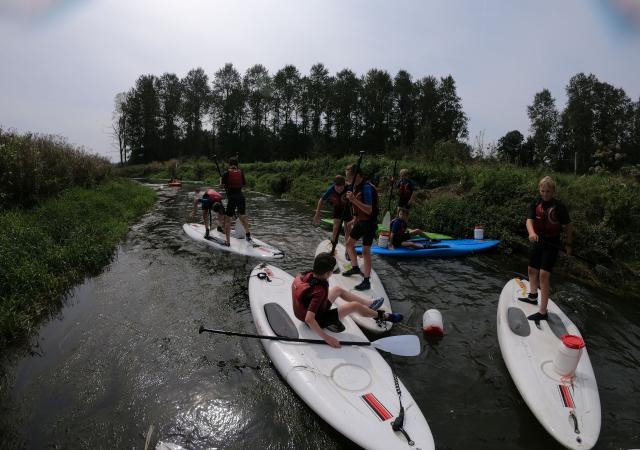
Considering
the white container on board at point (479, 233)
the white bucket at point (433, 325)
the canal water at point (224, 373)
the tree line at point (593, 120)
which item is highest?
the tree line at point (593, 120)

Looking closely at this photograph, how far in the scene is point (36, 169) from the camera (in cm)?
980

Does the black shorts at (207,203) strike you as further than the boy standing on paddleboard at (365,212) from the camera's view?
Yes

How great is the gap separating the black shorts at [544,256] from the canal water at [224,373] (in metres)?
1.17

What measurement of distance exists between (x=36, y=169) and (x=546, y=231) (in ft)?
39.8

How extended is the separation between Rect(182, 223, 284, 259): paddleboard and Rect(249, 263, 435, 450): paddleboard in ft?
12.3

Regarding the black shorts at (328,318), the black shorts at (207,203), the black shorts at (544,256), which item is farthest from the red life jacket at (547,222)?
the black shorts at (207,203)

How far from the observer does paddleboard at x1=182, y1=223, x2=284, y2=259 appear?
8578mm

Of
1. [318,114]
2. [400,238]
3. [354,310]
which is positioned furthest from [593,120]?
[354,310]

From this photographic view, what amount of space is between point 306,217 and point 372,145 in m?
34.6

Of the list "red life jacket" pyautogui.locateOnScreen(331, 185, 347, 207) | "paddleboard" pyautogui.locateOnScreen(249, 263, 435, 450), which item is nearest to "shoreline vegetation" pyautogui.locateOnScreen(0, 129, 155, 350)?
"paddleboard" pyautogui.locateOnScreen(249, 263, 435, 450)

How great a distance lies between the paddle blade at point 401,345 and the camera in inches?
160

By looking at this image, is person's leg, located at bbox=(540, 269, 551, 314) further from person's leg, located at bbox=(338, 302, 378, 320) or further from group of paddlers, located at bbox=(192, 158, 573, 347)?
person's leg, located at bbox=(338, 302, 378, 320)

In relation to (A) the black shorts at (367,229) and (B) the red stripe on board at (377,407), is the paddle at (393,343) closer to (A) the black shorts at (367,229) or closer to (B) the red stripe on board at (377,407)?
(B) the red stripe on board at (377,407)

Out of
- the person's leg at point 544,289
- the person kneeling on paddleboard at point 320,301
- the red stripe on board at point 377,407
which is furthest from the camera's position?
the person's leg at point 544,289
